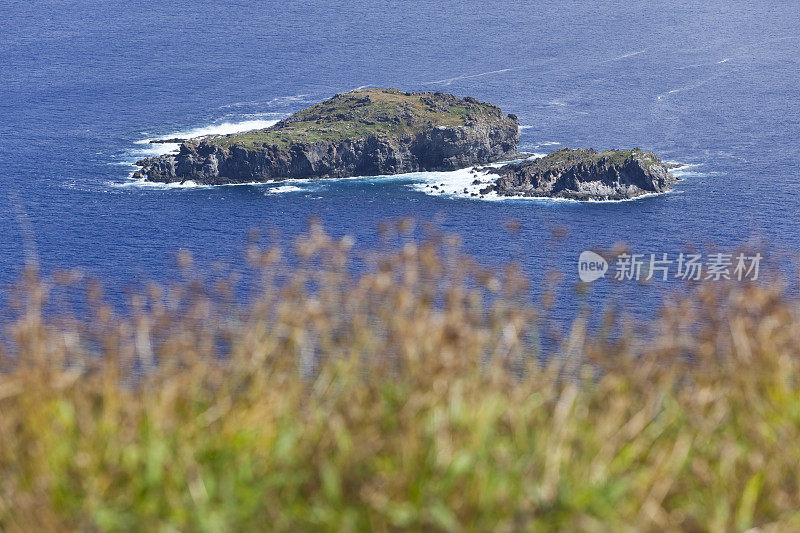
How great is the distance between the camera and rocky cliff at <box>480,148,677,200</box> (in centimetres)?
14725

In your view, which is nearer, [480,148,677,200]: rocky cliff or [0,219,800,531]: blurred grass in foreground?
[0,219,800,531]: blurred grass in foreground

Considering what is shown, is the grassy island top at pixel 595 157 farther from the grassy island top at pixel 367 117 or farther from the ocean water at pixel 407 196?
the grassy island top at pixel 367 117

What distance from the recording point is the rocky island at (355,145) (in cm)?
15850

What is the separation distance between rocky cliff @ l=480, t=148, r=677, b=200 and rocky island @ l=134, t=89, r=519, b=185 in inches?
741

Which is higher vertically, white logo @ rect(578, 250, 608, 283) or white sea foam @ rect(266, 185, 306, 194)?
white logo @ rect(578, 250, 608, 283)

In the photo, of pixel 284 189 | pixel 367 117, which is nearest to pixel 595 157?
pixel 367 117

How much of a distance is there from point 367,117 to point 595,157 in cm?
4488

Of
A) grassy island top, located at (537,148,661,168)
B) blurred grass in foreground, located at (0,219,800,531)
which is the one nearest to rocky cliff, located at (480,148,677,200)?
grassy island top, located at (537,148,661,168)

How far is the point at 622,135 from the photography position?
17012cm

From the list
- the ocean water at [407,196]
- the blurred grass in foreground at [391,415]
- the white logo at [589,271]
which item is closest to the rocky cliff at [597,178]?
the ocean water at [407,196]

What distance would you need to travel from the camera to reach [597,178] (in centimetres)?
14938

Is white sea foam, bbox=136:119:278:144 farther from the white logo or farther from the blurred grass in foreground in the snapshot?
the blurred grass in foreground

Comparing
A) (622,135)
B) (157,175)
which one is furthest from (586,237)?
(157,175)

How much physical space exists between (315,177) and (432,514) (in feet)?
497
